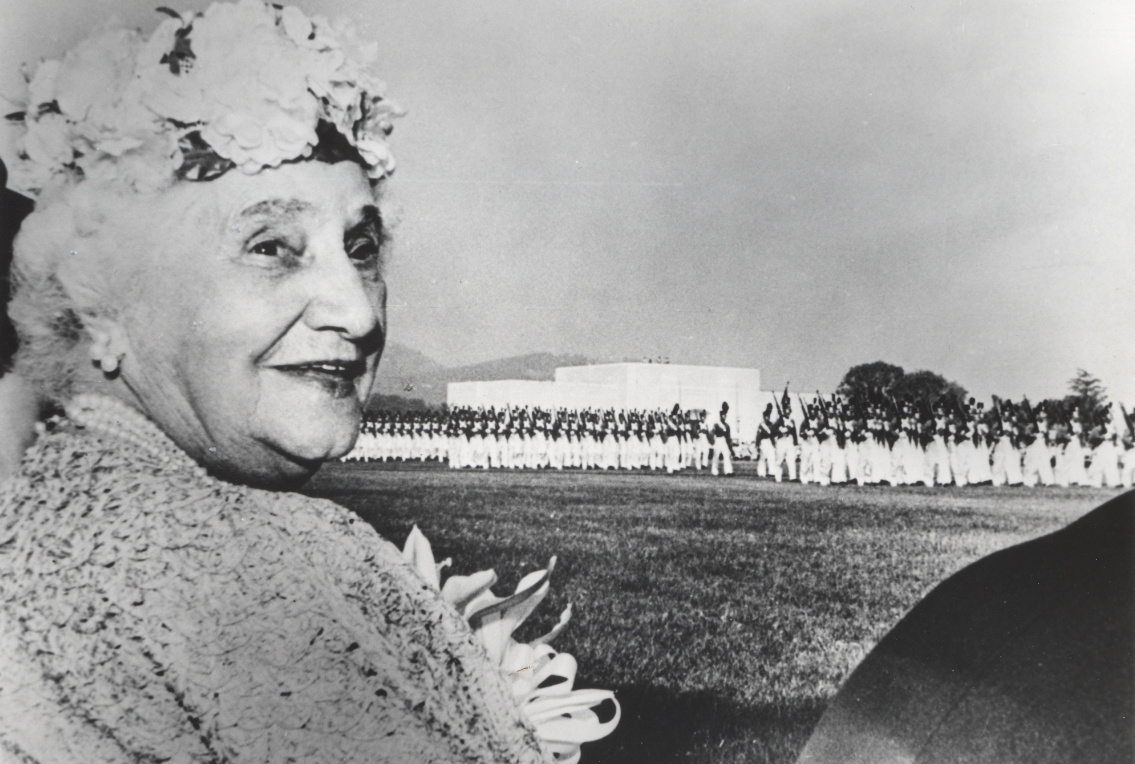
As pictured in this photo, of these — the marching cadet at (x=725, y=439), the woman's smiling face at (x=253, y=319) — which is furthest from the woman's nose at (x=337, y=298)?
the marching cadet at (x=725, y=439)

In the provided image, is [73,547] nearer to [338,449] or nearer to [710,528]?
[338,449]

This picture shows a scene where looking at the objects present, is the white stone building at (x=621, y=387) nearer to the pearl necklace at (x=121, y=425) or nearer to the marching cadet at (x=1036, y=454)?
the pearl necklace at (x=121, y=425)

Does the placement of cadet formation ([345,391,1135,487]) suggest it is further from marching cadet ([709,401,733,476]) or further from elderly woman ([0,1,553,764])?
elderly woman ([0,1,553,764])

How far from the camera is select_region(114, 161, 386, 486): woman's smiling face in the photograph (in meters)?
0.65

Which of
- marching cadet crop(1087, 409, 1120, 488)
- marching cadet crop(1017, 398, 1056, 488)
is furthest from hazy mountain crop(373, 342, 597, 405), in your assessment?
marching cadet crop(1017, 398, 1056, 488)

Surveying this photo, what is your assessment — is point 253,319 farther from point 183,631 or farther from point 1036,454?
point 1036,454

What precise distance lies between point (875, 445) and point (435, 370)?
5.51m

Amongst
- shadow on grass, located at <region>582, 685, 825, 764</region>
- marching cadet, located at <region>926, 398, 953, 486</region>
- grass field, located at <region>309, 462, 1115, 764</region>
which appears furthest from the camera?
marching cadet, located at <region>926, 398, 953, 486</region>

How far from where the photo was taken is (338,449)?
74 centimetres

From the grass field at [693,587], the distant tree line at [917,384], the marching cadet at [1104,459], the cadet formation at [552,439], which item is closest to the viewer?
the grass field at [693,587]

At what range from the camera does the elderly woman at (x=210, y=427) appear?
1.82 feet

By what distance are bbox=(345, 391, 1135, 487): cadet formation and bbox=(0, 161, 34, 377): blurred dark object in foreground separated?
218 centimetres

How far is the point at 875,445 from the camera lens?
6.18 m

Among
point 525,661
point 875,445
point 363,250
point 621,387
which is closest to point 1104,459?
point 875,445
